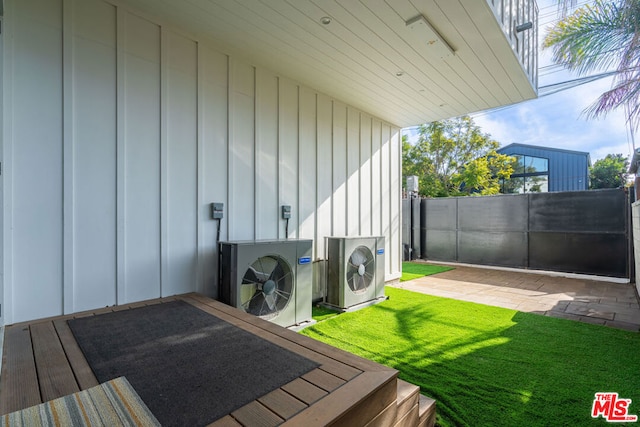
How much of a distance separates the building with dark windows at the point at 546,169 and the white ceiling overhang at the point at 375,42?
13.3m

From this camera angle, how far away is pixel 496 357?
2.47 m

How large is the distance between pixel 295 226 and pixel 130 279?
1.79 meters

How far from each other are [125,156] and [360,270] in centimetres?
274

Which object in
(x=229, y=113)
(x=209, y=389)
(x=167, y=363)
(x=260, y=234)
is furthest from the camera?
(x=260, y=234)

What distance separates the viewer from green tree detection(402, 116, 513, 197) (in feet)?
38.9

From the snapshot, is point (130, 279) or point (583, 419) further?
point (130, 279)

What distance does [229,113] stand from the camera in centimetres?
298

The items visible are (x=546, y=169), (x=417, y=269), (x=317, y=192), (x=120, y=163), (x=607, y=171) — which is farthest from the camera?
(x=607, y=171)

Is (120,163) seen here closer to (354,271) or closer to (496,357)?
(354,271)

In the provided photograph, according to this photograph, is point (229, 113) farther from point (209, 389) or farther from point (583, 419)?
point (583, 419)

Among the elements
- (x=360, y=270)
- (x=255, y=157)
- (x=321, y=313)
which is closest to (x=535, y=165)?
(x=360, y=270)

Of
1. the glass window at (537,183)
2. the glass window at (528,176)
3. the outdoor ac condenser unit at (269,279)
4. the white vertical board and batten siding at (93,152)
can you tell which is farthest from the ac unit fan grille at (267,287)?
the glass window at (537,183)

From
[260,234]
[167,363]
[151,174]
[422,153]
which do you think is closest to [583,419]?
[167,363]

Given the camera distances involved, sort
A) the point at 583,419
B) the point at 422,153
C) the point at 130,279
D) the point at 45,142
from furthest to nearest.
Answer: the point at 422,153
the point at 130,279
the point at 45,142
the point at 583,419
